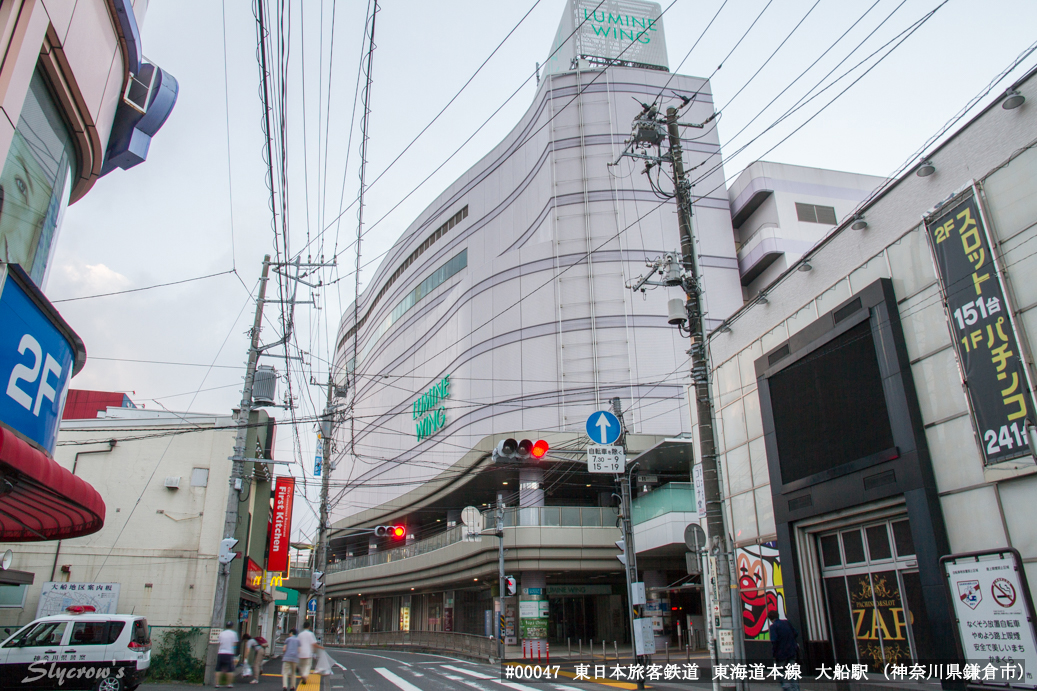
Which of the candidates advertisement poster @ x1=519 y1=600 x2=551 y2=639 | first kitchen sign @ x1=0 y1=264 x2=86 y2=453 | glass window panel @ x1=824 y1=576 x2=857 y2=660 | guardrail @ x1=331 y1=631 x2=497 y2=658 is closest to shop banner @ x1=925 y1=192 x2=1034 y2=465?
glass window panel @ x1=824 y1=576 x2=857 y2=660

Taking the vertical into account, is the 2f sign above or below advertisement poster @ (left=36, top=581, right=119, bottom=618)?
above

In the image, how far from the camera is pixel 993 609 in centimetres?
923

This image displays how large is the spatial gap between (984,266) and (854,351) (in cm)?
324

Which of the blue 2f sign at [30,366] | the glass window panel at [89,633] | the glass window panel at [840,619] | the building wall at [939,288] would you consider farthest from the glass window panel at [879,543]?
the glass window panel at [89,633]

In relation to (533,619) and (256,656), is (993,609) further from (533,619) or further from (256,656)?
(533,619)

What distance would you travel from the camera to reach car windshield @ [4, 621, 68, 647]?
41.3 ft

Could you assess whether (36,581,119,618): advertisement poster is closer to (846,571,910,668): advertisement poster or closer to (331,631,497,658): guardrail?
(331,631,497,658): guardrail

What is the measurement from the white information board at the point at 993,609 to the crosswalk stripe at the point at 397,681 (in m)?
12.1

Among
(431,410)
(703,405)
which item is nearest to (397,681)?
(703,405)

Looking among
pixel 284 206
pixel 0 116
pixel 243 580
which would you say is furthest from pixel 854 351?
pixel 243 580

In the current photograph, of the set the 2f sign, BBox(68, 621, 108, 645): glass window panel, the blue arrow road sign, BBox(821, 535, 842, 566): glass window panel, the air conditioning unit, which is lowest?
BBox(68, 621, 108, 645): glass window panel

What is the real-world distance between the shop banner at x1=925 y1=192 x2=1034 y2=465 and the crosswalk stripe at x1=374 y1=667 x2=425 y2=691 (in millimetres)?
13829

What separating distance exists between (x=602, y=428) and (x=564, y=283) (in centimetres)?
2357

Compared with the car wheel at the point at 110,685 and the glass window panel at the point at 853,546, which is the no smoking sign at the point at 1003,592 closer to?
the glass window panel at the point at 853,546
